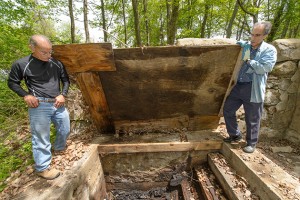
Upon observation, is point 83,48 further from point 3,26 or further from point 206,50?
point 3,26

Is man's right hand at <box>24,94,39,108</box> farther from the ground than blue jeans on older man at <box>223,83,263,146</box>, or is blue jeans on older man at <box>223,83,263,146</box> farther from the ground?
man's right hand at <box>24,94,39,108</box>

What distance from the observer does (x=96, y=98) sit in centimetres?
319

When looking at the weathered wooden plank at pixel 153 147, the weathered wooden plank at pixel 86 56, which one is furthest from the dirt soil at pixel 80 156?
the weathered wooden plank at pixel 86 56

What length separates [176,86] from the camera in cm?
305

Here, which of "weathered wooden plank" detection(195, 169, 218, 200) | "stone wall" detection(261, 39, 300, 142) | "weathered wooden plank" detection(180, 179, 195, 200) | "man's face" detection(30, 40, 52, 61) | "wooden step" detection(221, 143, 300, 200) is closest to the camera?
"wooden step" detection(221, 143, 300, 200)

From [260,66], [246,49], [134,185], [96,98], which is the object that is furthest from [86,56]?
[134,185]

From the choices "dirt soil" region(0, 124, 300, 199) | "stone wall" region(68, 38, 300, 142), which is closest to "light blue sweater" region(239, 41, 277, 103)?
"dirt soil" region(0, 124, 300, 199)

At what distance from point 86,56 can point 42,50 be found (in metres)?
0.55

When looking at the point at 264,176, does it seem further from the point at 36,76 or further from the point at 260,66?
the point at 36,76

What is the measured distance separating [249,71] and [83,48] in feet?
8.16

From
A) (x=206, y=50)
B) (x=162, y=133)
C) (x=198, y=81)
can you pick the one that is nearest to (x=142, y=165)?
(x=162, y=133)

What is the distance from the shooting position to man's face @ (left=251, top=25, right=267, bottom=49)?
7.66 ft

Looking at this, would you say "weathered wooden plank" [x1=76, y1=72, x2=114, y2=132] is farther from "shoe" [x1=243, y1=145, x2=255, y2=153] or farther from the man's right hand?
"shoe" [x1=243, y1=145, x2=255, y2=153]

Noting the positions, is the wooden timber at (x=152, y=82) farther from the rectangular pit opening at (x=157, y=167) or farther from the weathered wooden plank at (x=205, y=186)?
the weathered wooden plank at (x=205, y=186)
